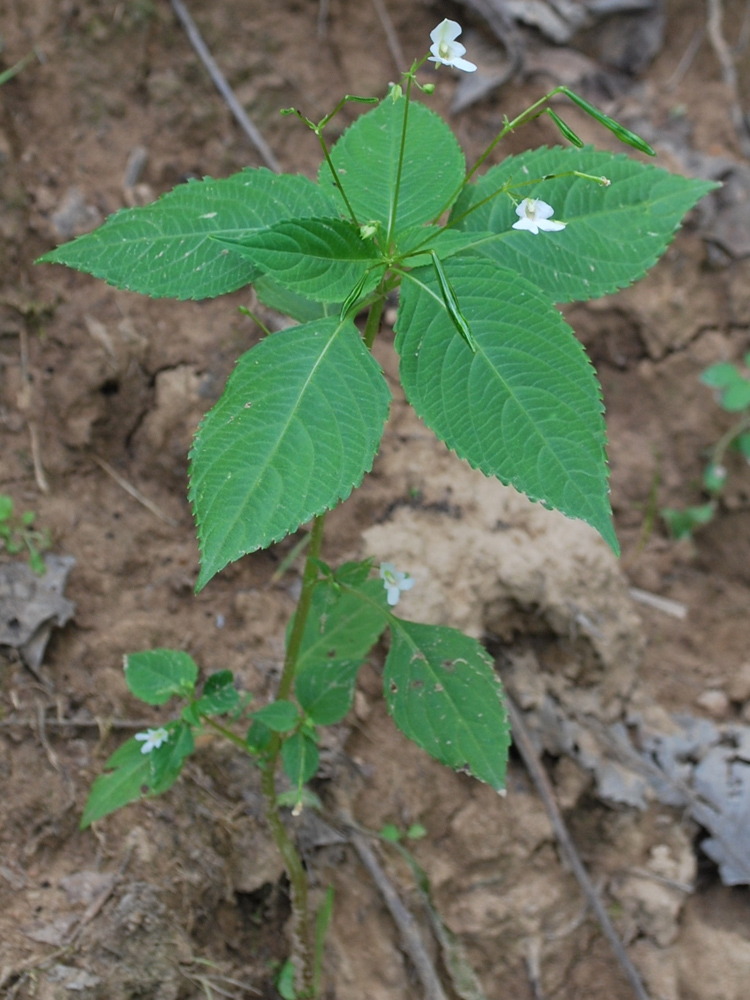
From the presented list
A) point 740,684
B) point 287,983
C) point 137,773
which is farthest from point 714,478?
point 137,773

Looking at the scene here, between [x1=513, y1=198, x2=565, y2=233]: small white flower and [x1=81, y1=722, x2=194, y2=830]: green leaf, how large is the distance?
1278mm

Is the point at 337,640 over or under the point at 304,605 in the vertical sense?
under

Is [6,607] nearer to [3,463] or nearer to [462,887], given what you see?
[3,463]

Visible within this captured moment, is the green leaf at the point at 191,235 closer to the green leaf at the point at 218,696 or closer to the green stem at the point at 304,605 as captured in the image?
the green stem at the point at 304,605

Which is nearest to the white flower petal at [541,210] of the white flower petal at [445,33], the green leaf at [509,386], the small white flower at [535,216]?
the small white flower at [535,216]

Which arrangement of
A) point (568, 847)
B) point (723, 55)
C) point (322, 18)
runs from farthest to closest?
point (723, 55) < point (322, 18) < point (568, 847)

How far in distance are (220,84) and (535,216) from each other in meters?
2.38

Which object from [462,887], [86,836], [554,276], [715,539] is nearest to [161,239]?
[554,276]

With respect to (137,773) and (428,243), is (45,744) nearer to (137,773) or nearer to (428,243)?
(137,773)

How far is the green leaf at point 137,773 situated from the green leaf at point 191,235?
38.1 inches

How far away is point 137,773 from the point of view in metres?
1.87

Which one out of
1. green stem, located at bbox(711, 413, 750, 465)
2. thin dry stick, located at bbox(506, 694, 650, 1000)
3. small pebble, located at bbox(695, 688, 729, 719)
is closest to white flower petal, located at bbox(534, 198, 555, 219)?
thin dry stick, located at bbox(506, 694, 650, 1000)

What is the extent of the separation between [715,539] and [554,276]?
2.26 m

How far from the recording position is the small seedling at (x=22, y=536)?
2363mm
